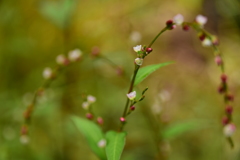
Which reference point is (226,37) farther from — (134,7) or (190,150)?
(190,150)

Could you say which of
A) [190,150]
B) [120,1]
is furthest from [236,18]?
[120,1]

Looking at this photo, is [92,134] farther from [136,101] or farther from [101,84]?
[101,84]

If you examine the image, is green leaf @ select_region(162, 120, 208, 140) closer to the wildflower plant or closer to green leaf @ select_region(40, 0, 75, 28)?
the wildflower plant

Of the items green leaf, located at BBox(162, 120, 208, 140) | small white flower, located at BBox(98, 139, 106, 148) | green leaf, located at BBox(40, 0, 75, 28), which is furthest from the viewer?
green leaf, located at BBox(40, 0, 75, 28)

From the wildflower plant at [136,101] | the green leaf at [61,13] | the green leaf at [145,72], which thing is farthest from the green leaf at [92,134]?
the green leaf at [61,13]

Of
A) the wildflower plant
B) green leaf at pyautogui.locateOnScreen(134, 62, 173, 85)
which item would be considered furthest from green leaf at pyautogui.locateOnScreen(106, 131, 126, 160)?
green leaf at pyautogui.locateOnScreen(134, 62, 173, 85)
